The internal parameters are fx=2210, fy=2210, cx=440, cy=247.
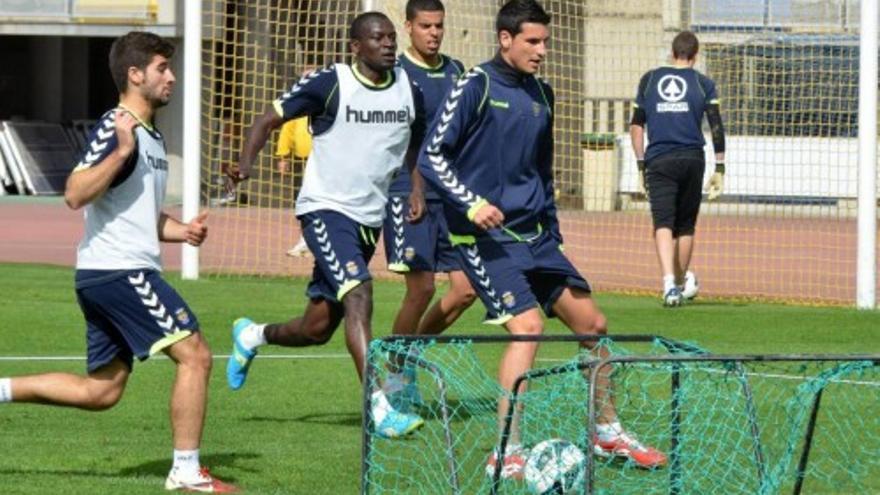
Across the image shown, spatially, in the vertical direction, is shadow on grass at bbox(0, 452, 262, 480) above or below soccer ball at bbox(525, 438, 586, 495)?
below

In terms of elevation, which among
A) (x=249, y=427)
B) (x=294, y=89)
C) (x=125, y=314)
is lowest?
(x=249, y=427)

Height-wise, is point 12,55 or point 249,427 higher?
point 12,55

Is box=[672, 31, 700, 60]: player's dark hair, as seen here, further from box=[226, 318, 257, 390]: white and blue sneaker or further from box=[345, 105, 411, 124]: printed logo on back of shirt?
box=[226, 318, 257, 390]: white and blue sneaker

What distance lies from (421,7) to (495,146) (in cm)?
240

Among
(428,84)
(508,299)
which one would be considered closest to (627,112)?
(428,84)

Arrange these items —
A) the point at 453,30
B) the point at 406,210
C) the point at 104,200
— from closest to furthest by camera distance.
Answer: the point at 104,200, the point at 406,210, the point at 453,30

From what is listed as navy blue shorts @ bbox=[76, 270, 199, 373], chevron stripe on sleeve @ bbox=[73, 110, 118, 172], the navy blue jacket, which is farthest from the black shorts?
chevron stripe on sleeve @ bbox=[73, 110, 118, 172]

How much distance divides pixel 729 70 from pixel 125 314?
15858mm

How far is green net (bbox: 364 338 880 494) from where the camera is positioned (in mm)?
7695

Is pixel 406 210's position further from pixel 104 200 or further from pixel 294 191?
pixel 294 191

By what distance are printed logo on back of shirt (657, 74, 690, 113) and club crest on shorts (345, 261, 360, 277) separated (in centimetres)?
770

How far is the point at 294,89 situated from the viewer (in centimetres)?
1112

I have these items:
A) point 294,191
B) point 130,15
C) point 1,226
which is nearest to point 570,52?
point 294,191

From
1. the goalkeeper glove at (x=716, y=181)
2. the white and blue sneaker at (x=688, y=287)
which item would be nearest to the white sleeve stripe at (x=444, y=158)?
the white and blue sneaker at (x=688, y=287)
